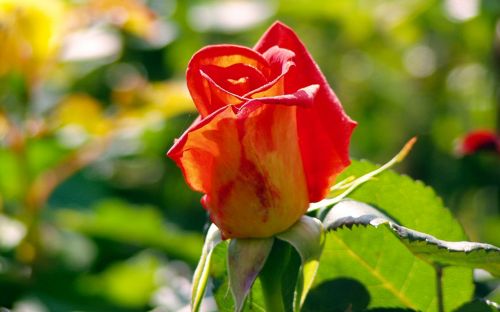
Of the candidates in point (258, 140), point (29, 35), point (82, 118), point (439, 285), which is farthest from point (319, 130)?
point (82, 118)

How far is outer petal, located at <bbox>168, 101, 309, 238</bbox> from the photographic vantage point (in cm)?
68

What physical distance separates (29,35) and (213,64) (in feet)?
2.54

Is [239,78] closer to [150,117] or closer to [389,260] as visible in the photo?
[389,260]

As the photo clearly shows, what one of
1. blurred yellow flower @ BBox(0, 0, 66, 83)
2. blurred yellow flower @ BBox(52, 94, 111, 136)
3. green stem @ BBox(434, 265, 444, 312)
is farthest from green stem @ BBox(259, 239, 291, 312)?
blurred yellow flower @ BBox(52, 94, 111, 136)

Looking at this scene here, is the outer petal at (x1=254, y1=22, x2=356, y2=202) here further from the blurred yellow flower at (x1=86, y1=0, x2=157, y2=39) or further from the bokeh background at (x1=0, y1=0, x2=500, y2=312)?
the blurred yellow flower at (x1=86, y1=0, x2=157, y2=39)

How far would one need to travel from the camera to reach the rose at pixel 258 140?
0.68 metres

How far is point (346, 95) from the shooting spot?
2.48m

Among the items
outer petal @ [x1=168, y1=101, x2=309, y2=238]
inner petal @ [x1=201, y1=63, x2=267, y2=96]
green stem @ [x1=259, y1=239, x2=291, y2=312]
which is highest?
inner petal @ [x1=201, y1=63, x2=267, y2=96]

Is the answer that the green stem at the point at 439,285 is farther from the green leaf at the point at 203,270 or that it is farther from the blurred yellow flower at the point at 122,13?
the blurred yellow flower at the point at 122,13

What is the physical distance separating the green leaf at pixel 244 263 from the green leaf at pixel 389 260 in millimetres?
137

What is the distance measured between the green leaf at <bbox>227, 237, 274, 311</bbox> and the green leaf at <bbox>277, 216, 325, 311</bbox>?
0.02 m

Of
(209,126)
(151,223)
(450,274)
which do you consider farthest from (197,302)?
(151,223)

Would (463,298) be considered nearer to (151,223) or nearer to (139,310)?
(139,310)


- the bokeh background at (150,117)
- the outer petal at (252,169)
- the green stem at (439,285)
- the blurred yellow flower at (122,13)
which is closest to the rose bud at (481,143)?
the bokeh background at (150,117)
